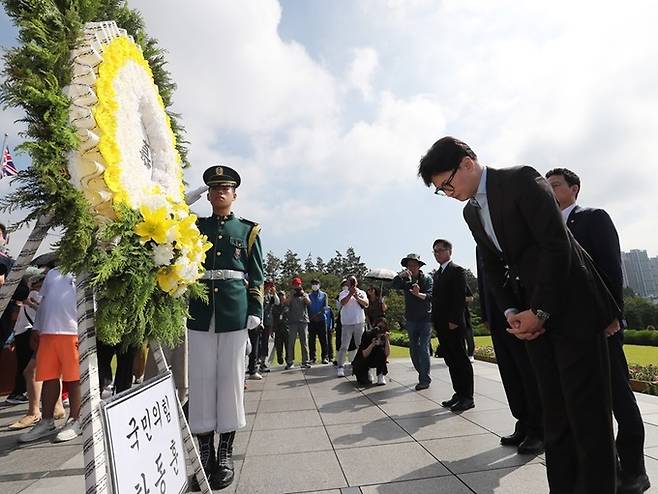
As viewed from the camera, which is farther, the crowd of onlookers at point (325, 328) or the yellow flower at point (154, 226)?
the crowd of onlookers at point (325, 328)

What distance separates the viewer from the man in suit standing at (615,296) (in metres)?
2.45

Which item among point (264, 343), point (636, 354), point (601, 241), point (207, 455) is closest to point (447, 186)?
point (601, 241)

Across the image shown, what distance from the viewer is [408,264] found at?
6.74 m

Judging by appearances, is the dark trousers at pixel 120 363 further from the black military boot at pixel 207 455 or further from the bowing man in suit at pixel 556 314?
the bowing man in suit at pixel 556 314

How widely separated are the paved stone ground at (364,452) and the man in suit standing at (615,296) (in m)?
0.24

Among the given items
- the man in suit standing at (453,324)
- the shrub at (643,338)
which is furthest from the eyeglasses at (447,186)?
the shrub at (643,338)

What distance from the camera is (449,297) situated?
538cm

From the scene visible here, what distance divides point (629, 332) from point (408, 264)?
61.5 feet

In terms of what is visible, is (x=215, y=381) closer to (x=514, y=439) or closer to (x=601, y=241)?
(x=514, y=439)

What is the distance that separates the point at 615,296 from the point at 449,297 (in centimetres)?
281

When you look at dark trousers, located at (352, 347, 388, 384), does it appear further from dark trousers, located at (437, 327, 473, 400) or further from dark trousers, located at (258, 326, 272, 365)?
dark trousers, located at (258, 326, 272, 365)

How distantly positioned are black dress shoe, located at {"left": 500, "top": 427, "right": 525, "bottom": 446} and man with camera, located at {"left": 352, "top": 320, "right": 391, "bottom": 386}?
11.1 feet

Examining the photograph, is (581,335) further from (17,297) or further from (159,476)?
(17,297)

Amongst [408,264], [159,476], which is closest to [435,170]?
[159,476]
